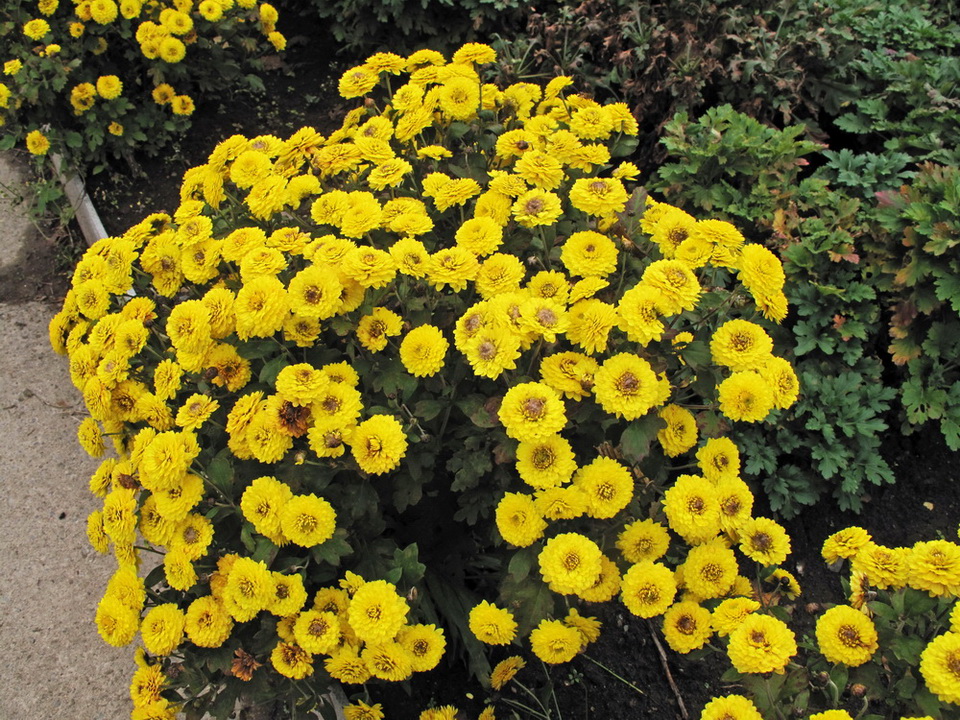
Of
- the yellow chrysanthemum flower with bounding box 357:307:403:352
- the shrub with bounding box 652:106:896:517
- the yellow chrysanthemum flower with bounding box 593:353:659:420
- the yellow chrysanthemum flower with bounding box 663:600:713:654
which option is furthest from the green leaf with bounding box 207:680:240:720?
the shrub with bounding box 652:106:896:517

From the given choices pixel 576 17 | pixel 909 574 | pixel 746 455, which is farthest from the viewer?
pixel 576 17

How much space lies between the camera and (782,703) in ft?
5.79

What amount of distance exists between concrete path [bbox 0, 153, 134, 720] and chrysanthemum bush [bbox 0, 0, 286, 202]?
1.05 m

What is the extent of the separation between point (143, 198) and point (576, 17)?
2731 mm

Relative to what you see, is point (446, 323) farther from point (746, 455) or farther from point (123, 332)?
point (746, 455)

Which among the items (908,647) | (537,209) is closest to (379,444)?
(537,209)

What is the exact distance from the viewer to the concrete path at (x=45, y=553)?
272cm

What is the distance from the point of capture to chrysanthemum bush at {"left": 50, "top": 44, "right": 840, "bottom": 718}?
1778mm

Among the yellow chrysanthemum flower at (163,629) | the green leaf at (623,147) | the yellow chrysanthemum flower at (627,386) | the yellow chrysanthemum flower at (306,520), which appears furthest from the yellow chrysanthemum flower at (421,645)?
the green leaf at (623,147)

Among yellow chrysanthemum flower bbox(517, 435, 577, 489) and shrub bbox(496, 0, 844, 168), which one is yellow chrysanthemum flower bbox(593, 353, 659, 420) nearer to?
yellow chrysanthemum flower bbox(517, 435, 577, 489)

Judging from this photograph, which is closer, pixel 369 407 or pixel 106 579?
pixel 369 407

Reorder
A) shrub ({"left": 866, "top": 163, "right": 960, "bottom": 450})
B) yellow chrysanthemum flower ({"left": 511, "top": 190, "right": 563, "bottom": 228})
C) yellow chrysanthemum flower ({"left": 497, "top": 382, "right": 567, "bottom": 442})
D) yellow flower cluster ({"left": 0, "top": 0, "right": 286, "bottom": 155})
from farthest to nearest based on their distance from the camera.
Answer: yellow flower cluster ({"left": 0, "top": 0, "right": 286, "bottom": 155}), shrub ({"left": 866, "top": 163, "right": 960, "bottom": 450}), yellow chrysanthemum flower ({"left": 511, "top": 190, "right": 563, "bottom": 228}), yellow chrysanthemum flower ({"left": 497, "top": 382, "right": 567, "bottom": 442})

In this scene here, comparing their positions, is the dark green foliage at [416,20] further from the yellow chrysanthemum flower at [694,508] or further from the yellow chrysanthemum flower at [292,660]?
the yellow chrysanthemum flower at [292,660]

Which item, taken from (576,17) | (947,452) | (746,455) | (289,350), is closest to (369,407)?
(289,350)
